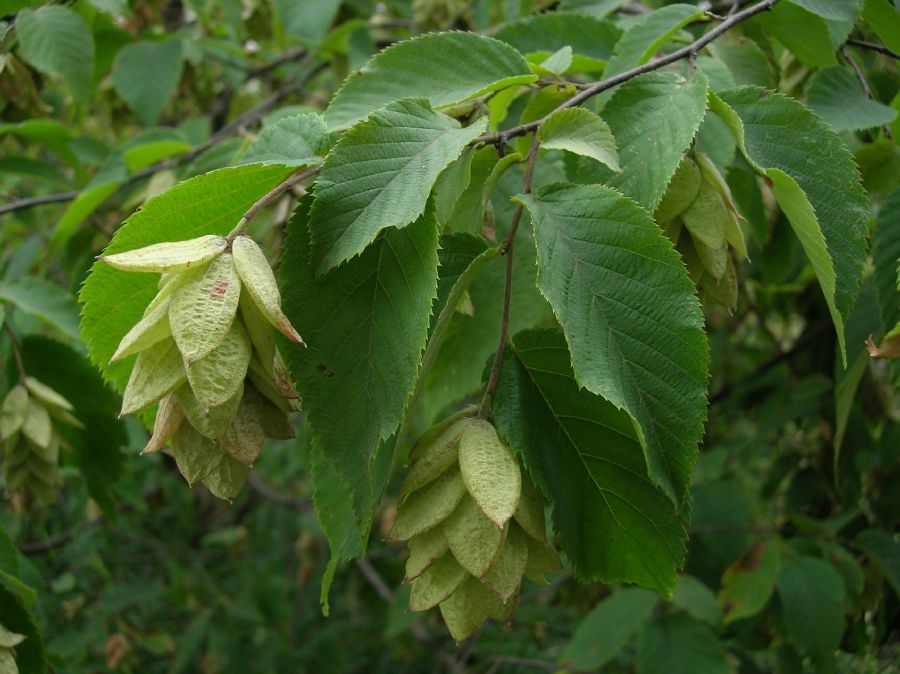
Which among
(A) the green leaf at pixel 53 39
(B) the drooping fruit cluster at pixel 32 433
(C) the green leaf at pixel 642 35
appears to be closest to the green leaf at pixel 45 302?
(B) the drooping fruit cluster at pixel 32 433

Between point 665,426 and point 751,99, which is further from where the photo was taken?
point 751,99

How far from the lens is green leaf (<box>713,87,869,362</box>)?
958mm

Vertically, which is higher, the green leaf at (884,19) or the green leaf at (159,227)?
the green leaf at (884,19)

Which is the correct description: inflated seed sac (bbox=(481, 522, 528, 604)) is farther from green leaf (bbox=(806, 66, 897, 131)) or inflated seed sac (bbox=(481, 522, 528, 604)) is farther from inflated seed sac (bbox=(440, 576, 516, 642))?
green leaf (bbox=(806, 66, 897, 131))

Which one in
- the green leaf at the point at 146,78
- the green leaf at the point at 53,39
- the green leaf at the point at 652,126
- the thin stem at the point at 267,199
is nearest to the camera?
the thin stem at the point at 267,199

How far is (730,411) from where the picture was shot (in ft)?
9.41

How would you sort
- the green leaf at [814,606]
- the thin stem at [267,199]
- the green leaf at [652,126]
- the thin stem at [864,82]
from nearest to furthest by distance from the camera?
1. the thin stem at [267,199]
2. the green leaf at [652,126]
3. the thin stem at [864,82]
4. the green leaf at [814,606]

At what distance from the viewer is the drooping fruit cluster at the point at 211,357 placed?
0.71m

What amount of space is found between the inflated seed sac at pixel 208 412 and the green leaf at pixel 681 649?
158cm

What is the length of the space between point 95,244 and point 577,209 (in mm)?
1719

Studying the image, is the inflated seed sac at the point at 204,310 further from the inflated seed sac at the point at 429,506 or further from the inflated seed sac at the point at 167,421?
the inflated seed sac at the point at 429,506

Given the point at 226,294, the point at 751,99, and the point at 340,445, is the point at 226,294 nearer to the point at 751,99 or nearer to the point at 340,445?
the point at 340,445

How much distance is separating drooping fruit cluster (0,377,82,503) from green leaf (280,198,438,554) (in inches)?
34.9

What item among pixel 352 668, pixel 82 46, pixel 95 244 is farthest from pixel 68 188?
pixel 352 668
